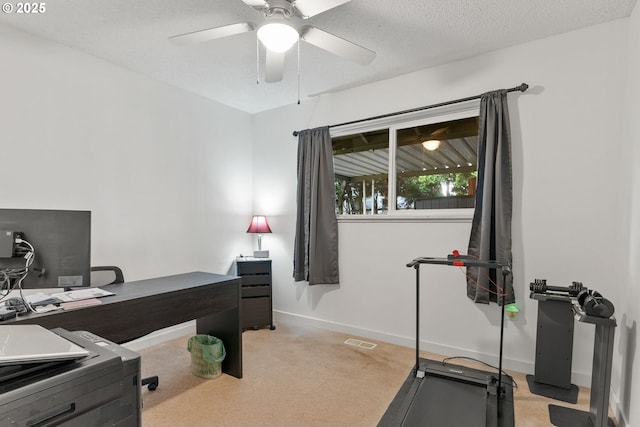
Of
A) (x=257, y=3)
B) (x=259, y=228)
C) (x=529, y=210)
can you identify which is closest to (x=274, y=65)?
(x=257, y=3)

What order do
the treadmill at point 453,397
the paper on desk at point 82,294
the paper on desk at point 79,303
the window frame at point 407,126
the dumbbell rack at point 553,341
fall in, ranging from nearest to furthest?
the paper on desk at point 79,303 → the paper on desk at point 82,294 → the treadmill at point 453,397 → the dumbbell rack at point 553,341 → the window frame at point 407,126

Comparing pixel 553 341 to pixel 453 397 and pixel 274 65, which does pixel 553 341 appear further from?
pixel 274 65

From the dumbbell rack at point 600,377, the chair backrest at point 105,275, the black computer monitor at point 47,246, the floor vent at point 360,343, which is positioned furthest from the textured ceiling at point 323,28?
the floor vent at point 360,343

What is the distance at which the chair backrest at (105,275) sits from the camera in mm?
2432

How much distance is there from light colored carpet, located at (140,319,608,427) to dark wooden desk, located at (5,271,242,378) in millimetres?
279

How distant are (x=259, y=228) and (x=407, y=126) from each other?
2.01m

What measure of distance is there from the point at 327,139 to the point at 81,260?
8.33ft

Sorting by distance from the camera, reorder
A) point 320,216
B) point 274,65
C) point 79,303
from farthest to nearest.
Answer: point 320,216 < point 274,65 < point 79,303

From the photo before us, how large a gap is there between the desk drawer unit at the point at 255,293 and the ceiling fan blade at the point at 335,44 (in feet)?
7.68

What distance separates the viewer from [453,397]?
2.20 meters

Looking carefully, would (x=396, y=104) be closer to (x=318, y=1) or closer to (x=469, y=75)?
(x=469, y=75)

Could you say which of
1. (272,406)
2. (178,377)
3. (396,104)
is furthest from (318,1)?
(178,377)

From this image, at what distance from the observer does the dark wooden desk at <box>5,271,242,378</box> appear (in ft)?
5.42

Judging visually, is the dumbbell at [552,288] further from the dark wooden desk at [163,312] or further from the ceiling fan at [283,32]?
the dark wooden desk at [163,312]
